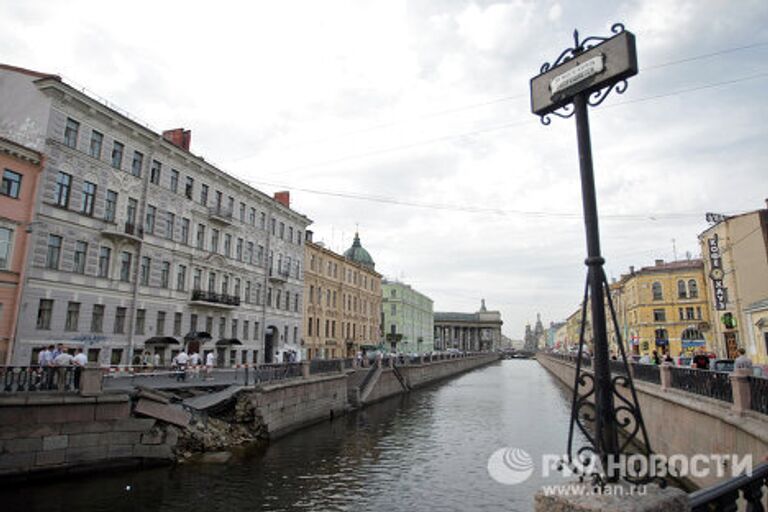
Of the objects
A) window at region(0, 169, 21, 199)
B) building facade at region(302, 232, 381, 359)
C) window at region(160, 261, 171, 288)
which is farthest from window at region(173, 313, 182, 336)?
building facade at region(302, 232, 381, 359)

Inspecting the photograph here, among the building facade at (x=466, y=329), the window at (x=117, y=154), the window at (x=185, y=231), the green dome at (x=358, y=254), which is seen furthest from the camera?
the building facade at (x=466, y=329)

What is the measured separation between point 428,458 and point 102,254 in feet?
71.5

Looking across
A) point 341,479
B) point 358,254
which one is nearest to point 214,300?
point 341,479

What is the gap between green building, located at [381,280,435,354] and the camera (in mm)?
91069

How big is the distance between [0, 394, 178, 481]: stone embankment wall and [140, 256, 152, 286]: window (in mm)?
15687

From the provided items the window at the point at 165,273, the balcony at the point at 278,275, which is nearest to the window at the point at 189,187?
the window at the point at 165,273

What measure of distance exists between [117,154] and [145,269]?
285 inches

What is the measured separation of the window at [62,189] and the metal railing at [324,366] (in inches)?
638

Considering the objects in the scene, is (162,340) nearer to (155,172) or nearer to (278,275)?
(155,172)

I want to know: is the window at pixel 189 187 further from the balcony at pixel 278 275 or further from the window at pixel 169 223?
the balcony at pixel 278 275

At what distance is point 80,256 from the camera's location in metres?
27.7

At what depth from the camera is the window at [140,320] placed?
101 feet

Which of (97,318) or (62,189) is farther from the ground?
(62,189)

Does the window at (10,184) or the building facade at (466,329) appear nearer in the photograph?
the window at (10,184)
